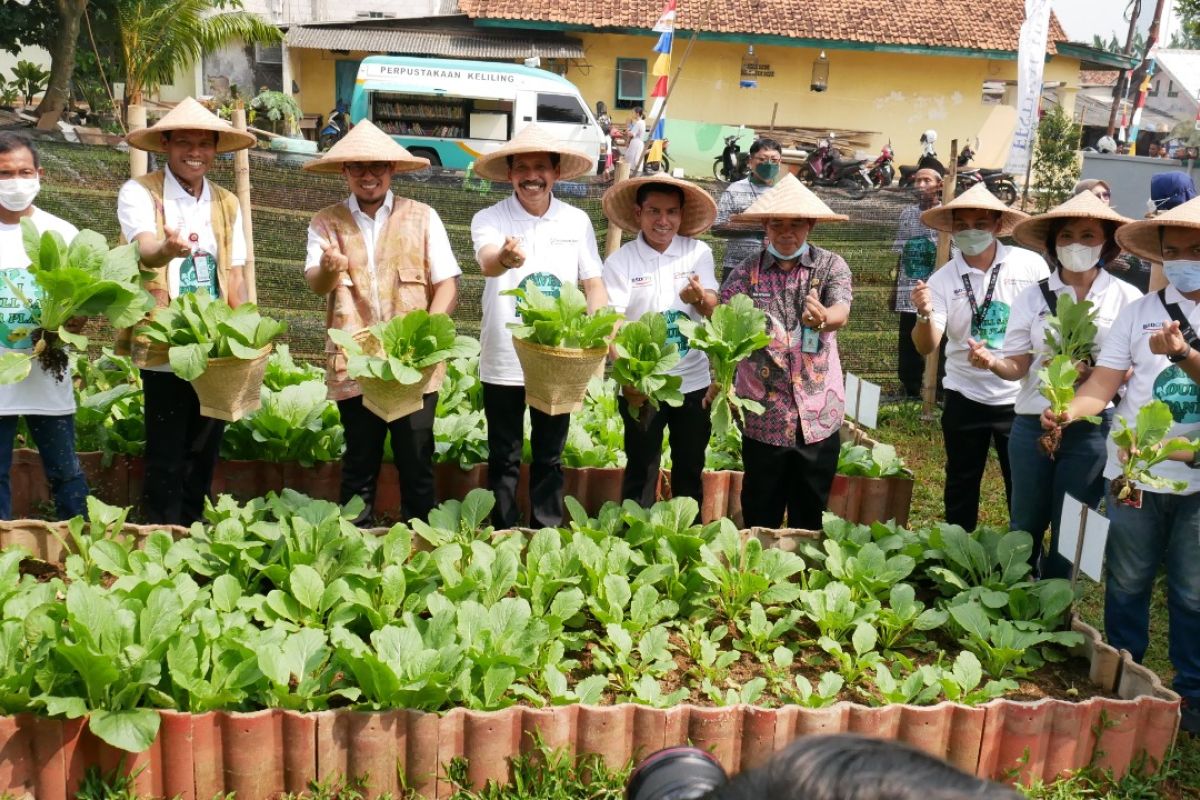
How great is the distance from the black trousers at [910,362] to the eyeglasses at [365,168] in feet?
13.5

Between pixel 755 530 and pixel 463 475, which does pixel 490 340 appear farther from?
pixel 755 530

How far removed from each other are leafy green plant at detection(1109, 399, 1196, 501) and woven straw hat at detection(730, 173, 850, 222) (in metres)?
1.23

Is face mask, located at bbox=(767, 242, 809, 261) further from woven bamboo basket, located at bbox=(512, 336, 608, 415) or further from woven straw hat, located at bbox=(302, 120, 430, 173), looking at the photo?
woven straw hat, located at bbox=(302, 120, 430, 173)

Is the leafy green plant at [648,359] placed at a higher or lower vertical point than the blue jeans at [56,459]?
higher

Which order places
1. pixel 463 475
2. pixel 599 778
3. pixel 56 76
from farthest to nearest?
pixel 56 76
pixel 463 475
pixel 599 778

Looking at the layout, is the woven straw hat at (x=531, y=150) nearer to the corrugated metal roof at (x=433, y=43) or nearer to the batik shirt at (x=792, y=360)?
the batik shirt at (x=792, y=360)

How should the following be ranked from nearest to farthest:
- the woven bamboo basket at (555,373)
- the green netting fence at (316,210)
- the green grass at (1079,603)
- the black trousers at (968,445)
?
the green grass at (1079,603) < the woven bamboo basket at (555,373) < the black trousers at (968,445) < the green netting fence at (316,210)

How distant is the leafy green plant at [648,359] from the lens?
383 cm

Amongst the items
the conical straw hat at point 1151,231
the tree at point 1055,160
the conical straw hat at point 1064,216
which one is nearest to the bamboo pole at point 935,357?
the conical straw hat at point 1064,216

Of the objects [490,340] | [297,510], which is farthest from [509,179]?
[297,510]

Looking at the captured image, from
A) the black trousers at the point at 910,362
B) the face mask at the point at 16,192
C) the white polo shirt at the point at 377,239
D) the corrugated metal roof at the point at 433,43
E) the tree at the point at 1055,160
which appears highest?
the corrugated metal roof at the point at 433,43

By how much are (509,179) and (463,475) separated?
4.39 feet

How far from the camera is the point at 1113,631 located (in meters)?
3.59

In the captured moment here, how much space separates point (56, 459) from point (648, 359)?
2.16m
